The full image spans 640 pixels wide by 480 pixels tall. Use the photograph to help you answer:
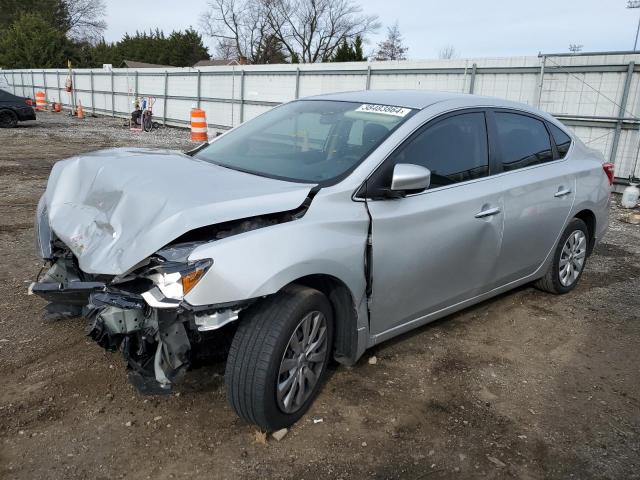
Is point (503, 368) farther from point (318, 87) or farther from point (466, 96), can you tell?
point (318, 87)

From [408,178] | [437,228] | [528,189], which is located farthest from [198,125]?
[408,178]

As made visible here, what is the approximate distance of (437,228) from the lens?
10.9 ft

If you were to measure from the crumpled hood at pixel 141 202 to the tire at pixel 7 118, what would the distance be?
1909 centimetres

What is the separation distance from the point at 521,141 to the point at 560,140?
680 millimetres

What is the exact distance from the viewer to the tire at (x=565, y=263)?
4.70 metres

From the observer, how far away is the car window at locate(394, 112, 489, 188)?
3.35m

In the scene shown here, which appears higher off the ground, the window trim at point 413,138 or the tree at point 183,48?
the tree at point 183,48

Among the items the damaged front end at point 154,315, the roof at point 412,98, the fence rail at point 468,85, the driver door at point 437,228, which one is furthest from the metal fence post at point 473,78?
the damaged front end at point 154,315

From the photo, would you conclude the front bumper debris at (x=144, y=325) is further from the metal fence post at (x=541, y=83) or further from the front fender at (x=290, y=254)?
the metal fence post at (x=541, y=83)

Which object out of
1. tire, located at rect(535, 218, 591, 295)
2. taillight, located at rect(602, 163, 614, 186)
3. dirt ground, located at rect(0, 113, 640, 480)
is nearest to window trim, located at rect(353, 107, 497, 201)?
dirt ground, located at rect(0, 113, 640, 480)

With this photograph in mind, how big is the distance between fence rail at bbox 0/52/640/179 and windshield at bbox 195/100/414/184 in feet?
28.0

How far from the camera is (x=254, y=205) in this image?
2.69m

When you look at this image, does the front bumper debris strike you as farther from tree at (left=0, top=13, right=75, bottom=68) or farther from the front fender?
tree at (left=0, top=13, right=75, bottom=68)

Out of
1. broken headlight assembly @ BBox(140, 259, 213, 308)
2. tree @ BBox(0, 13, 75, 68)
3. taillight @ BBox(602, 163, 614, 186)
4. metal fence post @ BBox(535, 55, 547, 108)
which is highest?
tree @ BBox(0, 13, 75, 68)
